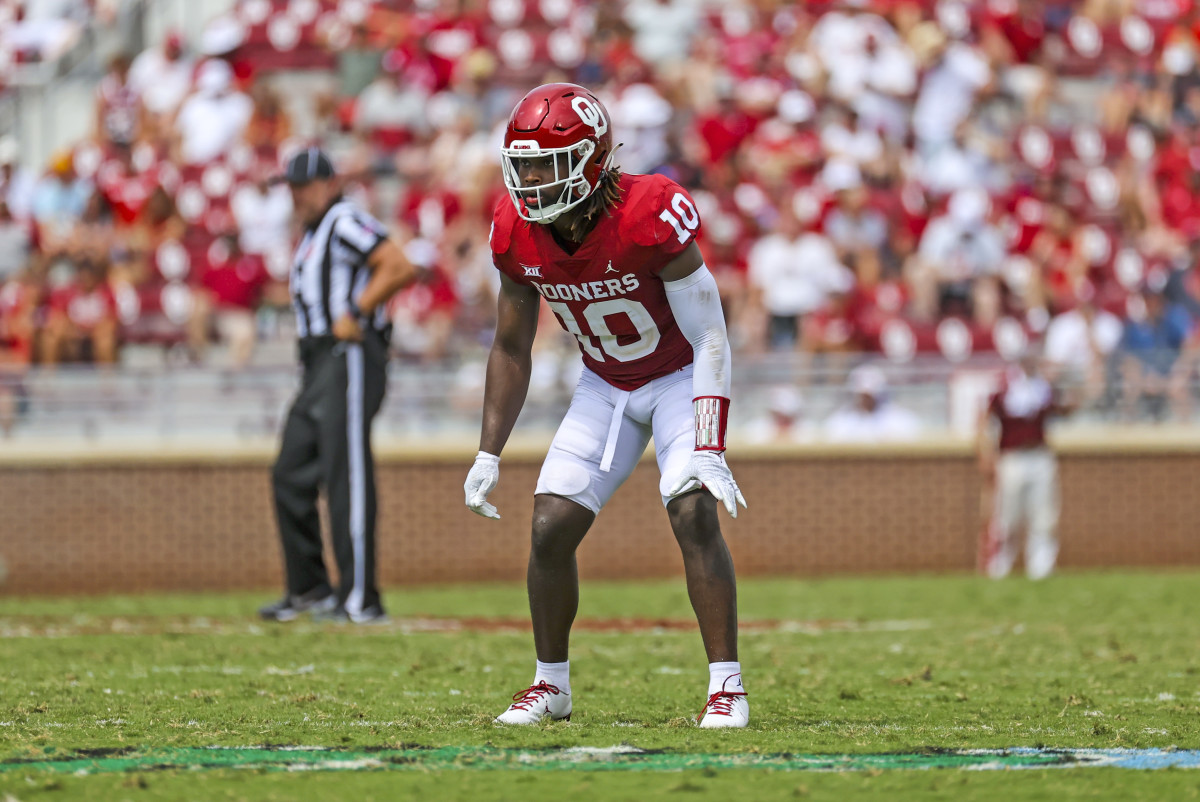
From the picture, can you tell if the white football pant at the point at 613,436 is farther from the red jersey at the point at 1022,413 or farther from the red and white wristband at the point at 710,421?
the red jersey at the point at 1022,413

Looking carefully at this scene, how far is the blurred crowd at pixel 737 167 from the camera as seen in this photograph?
1308cm

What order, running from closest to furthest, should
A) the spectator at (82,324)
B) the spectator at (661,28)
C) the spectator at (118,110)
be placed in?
1. the spectator at (82,324)
2. the spectator at (118,110)
3. the spectator at (661,28)

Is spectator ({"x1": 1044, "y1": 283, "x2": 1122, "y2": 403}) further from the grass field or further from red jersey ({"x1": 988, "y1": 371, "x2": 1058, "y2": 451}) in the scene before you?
the grass field

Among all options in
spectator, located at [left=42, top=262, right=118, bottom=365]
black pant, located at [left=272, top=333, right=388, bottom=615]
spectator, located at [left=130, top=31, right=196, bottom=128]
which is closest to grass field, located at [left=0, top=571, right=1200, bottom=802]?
black pant, located at [left=272, top=333, right=388, bottom=615]

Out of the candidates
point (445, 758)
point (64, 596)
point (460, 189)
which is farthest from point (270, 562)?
point (445, 758)

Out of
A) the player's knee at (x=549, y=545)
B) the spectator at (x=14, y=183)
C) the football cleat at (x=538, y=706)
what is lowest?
the football cleat at (x=538, y=706)

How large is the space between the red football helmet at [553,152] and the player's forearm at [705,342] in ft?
1.35

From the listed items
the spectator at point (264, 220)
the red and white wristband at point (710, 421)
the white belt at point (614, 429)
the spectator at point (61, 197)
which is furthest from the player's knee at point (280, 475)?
the spectator at point (61, 197)

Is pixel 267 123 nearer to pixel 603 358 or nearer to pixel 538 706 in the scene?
pixel 603 358

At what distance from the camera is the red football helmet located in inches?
180

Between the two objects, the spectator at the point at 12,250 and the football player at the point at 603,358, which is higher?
the spectator at the point at 12,250

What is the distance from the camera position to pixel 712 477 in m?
4.55

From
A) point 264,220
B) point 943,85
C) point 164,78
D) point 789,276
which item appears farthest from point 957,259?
point 164,78

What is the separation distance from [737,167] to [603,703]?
10.0 m
